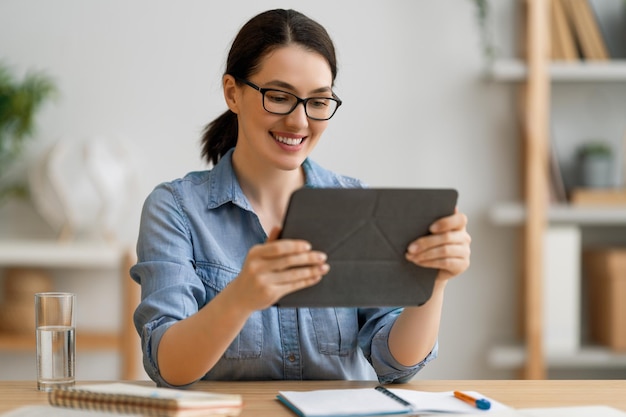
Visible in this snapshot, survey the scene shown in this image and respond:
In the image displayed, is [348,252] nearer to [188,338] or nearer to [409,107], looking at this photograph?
[188,338]

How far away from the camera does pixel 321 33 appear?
158 cm

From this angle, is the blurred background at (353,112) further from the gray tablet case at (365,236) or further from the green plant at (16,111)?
the gray tablet case at (365,236)

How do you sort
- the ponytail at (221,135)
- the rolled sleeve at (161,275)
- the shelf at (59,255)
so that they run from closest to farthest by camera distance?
the rolled sleeve at (161,275), the ponytail at (221,135), the shelf at (59,255)

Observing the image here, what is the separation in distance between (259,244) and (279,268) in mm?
242

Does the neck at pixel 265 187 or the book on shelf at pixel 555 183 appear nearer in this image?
the neck at pixel 265 187

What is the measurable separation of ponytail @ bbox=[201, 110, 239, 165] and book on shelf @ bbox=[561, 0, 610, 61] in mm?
1652

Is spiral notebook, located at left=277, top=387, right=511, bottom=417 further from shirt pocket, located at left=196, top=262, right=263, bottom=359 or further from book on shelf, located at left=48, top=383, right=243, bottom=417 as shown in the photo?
shirt pocket, located at left=196, top=262, right=263, bottom=359

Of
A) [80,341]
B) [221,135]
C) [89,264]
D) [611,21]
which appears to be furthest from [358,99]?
[221,135]

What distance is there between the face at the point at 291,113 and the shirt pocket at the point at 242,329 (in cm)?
21

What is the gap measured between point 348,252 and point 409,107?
205 cm

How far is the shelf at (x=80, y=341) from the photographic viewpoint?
9.17ft

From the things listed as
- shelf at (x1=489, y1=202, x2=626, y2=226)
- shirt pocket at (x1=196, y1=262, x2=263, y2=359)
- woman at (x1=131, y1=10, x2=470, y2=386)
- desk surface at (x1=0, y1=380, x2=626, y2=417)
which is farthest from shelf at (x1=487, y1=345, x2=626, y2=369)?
shirt pocket at (x1=196, y1=262, x2=263, y2=359)

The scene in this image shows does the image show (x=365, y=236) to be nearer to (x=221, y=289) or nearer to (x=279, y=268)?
(x=279, y=268)

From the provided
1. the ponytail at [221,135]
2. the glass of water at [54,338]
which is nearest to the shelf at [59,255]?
the ponytail at [221,135]
